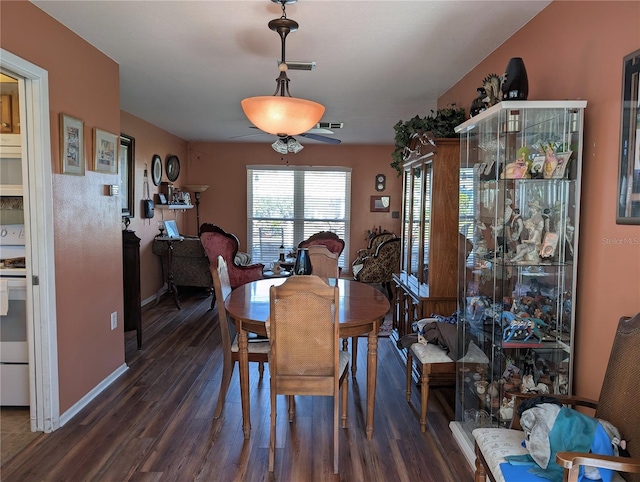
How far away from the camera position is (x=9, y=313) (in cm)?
279

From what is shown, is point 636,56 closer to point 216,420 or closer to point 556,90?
point 556,90

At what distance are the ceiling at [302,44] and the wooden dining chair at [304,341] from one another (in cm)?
161

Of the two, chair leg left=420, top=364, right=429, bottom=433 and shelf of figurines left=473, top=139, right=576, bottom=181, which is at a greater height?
shelf of figurines left=473, top=139, right=576, bottom=181

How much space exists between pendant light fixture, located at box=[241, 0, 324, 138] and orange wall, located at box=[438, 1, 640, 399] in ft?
4.46

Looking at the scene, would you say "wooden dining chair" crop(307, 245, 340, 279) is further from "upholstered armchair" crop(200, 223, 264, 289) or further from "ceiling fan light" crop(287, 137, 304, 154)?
"upholstered armchair" crop(200, 223, 264, 289)

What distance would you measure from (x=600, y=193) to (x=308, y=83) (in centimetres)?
273

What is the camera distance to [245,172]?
25.5ft

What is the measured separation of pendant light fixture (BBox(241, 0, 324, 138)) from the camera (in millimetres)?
2352

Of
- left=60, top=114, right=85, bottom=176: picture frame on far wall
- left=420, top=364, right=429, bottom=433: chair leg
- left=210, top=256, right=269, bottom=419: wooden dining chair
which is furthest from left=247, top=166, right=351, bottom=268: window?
left=420, top=364, right=429, bottom=433: chair leg

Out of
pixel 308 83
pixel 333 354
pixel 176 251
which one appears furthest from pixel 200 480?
pixel 176 251

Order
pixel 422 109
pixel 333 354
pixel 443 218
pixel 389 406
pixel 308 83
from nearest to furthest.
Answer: pixel 333 354 → pixel 389 406 → pixel 443 218 → pixel 308 83 → pixel 422 109

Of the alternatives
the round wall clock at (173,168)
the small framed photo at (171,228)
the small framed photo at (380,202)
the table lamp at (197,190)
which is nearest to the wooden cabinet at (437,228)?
the small framed photo at (171,228)

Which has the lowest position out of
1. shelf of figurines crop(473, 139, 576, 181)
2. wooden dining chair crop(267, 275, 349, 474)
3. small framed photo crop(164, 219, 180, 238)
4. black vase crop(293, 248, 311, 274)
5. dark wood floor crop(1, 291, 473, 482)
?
dark wood floor crop(1, 291, 473, 482)

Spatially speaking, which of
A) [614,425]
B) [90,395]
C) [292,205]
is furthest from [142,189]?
[614,425]
